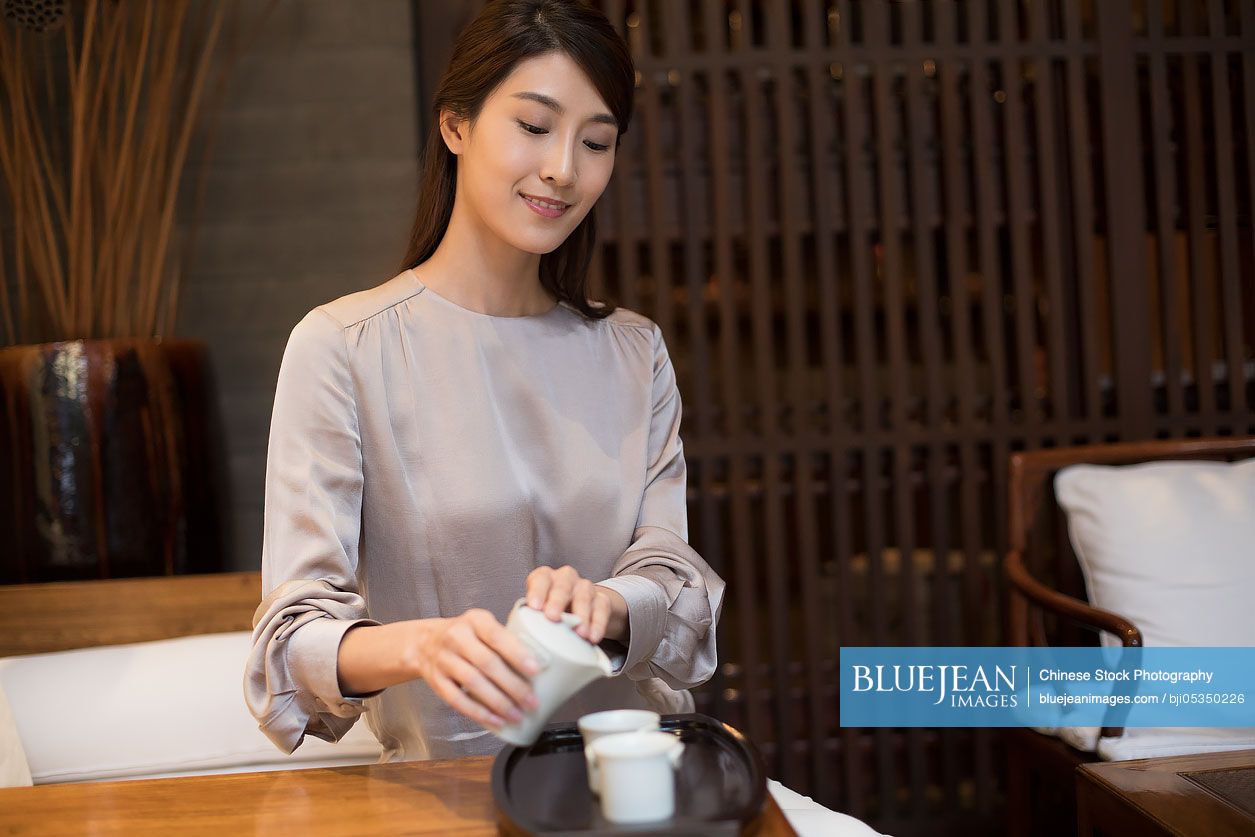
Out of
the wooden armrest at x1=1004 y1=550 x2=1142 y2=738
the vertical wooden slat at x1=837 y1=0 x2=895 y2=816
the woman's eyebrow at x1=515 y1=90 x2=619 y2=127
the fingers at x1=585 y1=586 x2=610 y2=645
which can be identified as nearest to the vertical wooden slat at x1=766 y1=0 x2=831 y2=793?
the vertical wooden slat at x1=837 y1=0 x2=895 y2=816

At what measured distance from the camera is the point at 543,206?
4.65 feet

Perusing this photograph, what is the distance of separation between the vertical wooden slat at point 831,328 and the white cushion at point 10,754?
→ 5.85 feet

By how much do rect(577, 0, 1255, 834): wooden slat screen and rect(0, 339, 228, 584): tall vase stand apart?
111 centimetres

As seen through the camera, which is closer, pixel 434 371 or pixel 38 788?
pixel 38 788

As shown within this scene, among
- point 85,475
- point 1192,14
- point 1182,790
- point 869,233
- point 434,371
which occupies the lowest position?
point 1182,790

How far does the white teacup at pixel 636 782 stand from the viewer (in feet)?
2.74

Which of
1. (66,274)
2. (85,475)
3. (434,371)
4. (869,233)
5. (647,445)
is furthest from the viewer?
(869,233)

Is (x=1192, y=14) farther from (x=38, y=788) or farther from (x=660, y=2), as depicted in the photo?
(x=38, y=788)

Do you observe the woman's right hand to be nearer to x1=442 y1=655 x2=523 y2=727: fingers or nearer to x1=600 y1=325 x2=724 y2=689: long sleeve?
x1=442 y1=655 x2=523 y2=727: fingers

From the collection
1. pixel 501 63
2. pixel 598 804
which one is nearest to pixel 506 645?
pixel 598 804

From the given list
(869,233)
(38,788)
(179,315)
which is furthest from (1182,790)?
(179,315)

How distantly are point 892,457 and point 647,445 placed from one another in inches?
53.3

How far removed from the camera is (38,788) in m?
1.13

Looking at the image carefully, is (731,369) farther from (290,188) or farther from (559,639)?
(559,639)
